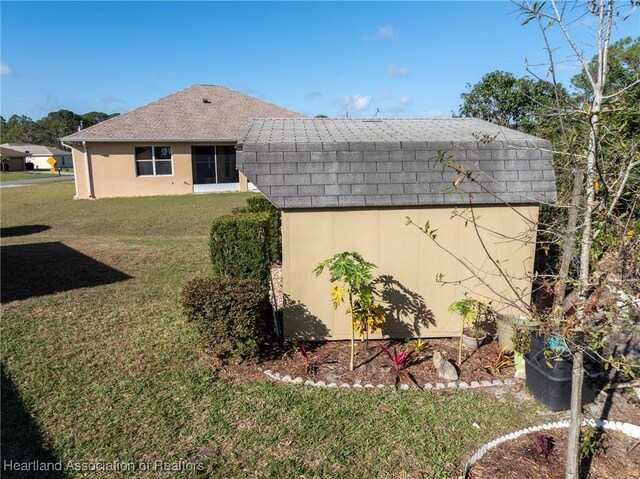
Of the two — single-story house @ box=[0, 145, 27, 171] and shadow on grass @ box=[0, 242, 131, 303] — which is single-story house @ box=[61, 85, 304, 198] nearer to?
shadow on grass @ box=[0, 242, 131, 303]

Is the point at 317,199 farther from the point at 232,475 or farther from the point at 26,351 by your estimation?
the point at 26,351

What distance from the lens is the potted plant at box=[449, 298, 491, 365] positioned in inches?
212

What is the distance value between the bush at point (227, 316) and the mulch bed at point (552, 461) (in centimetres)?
279

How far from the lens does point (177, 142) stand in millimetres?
22938

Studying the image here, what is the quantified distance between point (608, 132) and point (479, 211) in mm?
3263

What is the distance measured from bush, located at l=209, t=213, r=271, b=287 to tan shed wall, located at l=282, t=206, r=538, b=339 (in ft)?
4.73

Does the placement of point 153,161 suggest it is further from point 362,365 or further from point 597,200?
point 597,200

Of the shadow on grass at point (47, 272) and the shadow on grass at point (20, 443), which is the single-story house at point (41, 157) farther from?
the shadow on grass at point (20, 443)

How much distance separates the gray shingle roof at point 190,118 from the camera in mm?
22500

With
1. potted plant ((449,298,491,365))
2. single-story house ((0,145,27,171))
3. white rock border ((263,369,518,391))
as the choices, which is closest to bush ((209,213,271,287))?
white rock border ((263,369,518,391))

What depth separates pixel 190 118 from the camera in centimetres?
2472

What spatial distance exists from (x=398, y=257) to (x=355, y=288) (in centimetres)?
105

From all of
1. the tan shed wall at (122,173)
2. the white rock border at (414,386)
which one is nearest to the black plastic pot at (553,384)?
the white rock border at (414,386)

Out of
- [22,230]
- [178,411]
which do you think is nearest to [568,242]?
[178,411]
